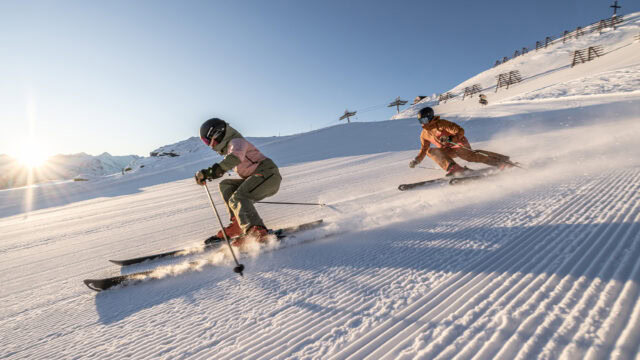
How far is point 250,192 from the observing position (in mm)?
3709

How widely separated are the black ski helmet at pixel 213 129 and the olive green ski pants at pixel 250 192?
2.41 feet

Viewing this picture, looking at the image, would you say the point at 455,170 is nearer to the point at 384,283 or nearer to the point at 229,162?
the point at 384,283

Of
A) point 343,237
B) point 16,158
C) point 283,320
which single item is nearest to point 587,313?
point 283,320

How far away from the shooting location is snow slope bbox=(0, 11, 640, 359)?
4.73ft

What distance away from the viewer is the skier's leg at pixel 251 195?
345cm

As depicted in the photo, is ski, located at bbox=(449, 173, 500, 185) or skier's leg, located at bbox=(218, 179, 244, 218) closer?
skier's leg, located at bbox=(218, 179, 244, 218)

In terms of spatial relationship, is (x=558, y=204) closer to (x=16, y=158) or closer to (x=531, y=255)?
(x=531, y=255)

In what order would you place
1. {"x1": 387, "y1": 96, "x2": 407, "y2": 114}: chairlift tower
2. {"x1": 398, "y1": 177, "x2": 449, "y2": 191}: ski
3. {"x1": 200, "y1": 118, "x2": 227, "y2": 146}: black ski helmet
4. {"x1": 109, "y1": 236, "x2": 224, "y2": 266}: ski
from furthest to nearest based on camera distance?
{"x1": 387, "y1": 96, "x2": 407, "y2": 114}: chairlift tower, {"x1": 398, "y1": 177, "x2": 449, "y2": 191}: ski, {"x1": 200, "y1": 118, "x2": 227, "y2": 146}: black ski helmet, {"x1": 109, "y1": 236, "x2": 224, "y2": 266}: ski

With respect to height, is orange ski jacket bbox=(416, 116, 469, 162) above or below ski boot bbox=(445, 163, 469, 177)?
above

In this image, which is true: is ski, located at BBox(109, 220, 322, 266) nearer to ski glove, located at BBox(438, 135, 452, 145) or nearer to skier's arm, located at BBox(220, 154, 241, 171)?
skier's arm, located at BBox(220, 154, 241, 171)

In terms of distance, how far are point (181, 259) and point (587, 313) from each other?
3.94 meters

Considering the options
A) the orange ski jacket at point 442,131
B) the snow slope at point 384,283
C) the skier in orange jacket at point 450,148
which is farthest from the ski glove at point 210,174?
the orange ski jacket at point 442,131

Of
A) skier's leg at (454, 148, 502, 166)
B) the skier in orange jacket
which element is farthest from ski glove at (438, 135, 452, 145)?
skier's leg at (454, 148, 502, 166)

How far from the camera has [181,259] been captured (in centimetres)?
333
